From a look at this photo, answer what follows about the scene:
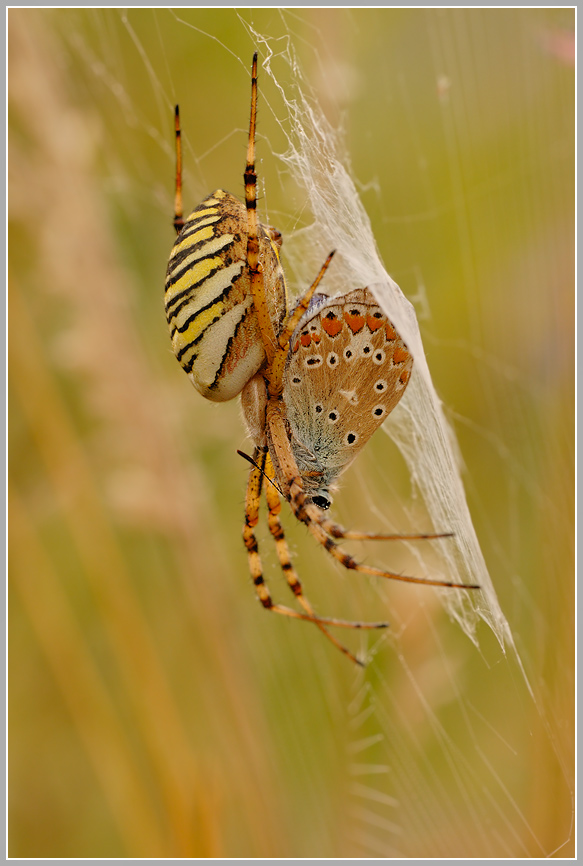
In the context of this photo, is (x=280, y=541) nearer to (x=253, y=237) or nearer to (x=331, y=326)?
(x=331, y=326)

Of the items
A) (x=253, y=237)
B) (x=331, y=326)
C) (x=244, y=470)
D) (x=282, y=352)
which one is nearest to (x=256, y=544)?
(x=244, y=470)

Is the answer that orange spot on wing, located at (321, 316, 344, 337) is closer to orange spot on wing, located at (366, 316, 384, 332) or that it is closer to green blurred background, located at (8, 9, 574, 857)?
orange spot on wing, located at (366, 316, 384, 332)

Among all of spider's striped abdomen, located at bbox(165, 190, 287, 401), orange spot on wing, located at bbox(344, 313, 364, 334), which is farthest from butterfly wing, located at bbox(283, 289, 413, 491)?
spider's striped abdomen, located at bbox(165, 190, 287, 401)

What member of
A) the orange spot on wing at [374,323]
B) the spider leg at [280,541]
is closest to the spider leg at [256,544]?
the spider leg at [280,541]

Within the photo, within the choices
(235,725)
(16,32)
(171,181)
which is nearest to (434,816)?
(235,725)

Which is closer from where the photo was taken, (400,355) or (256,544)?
(400,355)

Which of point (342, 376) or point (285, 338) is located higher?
point (285, 338)
